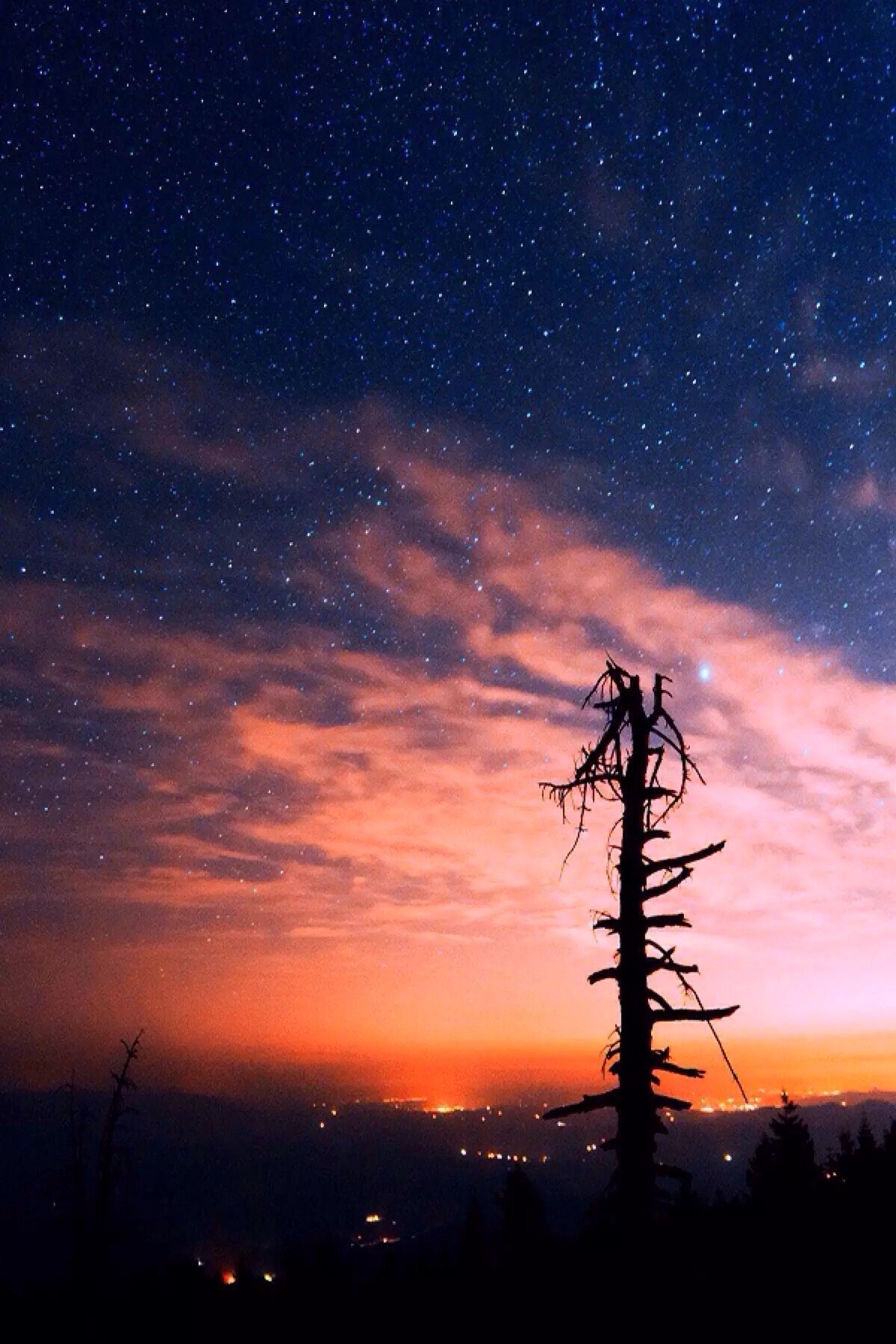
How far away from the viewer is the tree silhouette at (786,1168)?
95.7 ft

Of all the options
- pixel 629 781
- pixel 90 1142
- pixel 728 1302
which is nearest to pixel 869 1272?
pixel 728 1302

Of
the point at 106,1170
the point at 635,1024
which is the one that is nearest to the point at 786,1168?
the point at 106,1170

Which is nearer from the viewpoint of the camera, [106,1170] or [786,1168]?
[106,1170]

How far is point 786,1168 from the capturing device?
3869 cm

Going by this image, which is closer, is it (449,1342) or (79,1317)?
(449,1342)

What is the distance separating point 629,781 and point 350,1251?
209 m

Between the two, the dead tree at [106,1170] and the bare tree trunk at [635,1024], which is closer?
the bare tree trunk at [635,1024]

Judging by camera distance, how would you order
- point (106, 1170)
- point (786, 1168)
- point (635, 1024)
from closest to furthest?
point (635, 1024)
point (106, 1170)
point (786, 1168)

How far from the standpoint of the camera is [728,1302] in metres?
13.7

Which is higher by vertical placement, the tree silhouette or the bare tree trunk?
the bare tree trunk

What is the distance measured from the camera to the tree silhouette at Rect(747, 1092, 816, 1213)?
95.7 ft

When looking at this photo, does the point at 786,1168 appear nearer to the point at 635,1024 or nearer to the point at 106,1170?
the point at 106,1170

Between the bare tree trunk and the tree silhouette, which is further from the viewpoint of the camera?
the tree silhouette

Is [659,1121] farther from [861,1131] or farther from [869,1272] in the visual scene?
[861,1131]
